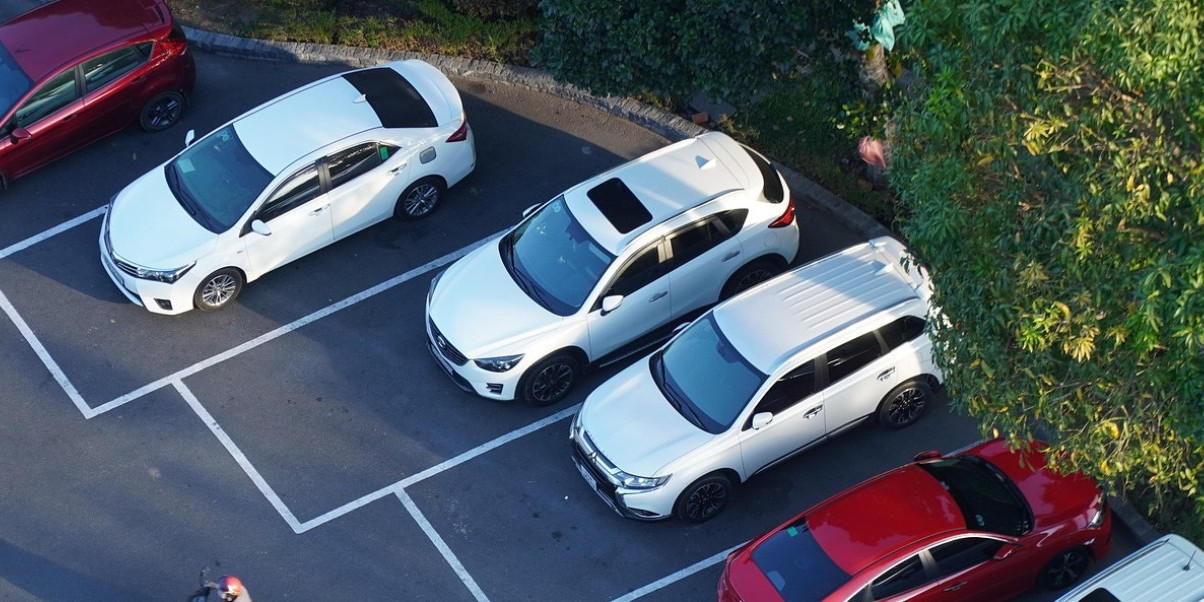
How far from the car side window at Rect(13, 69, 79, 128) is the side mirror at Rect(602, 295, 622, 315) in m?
7.69

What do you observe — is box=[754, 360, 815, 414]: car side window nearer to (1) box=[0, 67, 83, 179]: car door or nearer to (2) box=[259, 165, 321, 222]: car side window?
(2) box=[259, 165, 321, 222]: car side window

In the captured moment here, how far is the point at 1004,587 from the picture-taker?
39.0 ft

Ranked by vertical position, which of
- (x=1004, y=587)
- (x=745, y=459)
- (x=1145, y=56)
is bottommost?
(x=1004, y=587)

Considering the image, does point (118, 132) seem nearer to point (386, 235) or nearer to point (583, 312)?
point (386, 235)

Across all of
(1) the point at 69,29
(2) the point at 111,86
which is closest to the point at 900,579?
(2) the point at 111,86

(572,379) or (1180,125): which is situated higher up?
(1180,125)

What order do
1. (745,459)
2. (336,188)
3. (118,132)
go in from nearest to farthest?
1. (745,459)
2. (336,188)
3. (118,132)

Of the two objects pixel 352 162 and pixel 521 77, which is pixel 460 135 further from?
pixel 521 77

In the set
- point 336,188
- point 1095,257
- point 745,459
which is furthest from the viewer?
point 336,188

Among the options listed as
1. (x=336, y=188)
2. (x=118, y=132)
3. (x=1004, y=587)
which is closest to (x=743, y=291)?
(x=1004, y=587)

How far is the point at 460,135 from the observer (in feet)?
52.7

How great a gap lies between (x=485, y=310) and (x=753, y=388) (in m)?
3.09

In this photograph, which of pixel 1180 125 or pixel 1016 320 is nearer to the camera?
pixel 1180 125

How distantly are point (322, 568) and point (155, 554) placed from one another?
1.71 metres
